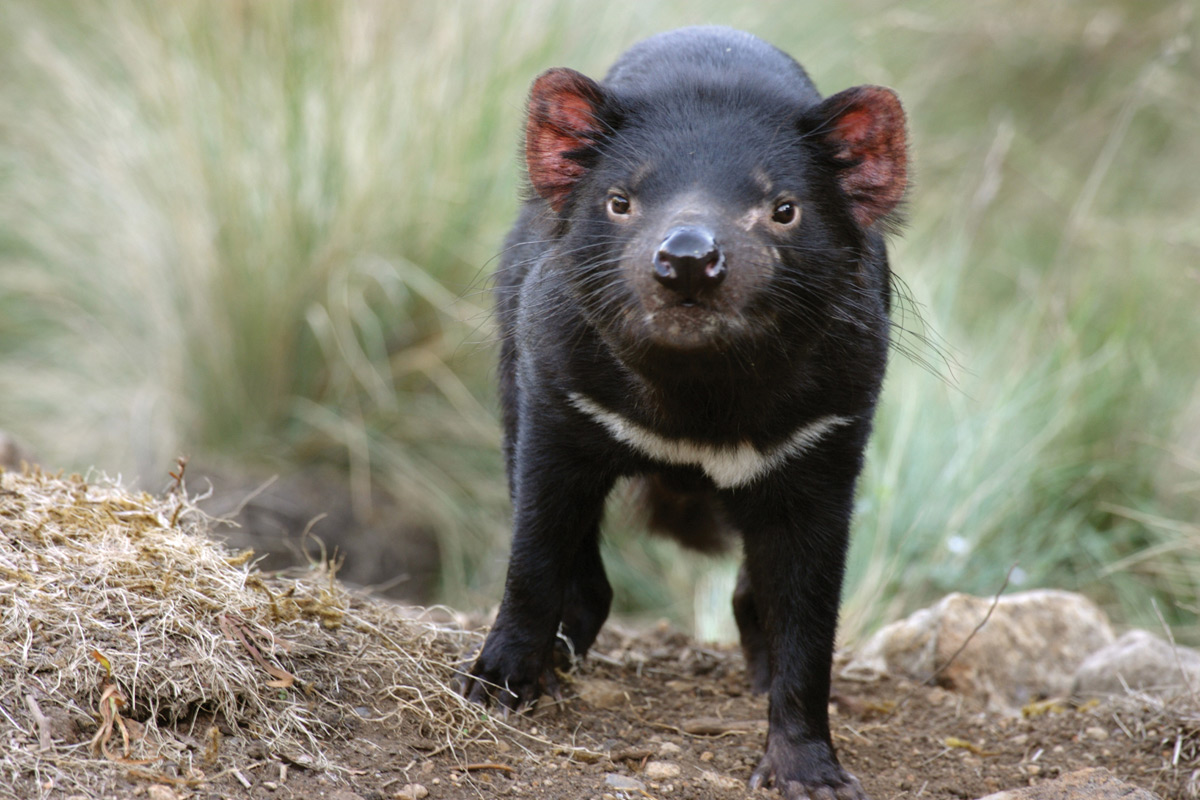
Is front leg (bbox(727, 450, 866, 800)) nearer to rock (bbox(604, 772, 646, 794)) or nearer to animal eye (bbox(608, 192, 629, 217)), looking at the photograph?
rock (bbox(604, 772, 646, 794))

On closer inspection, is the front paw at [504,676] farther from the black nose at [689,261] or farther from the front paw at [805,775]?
the black nose at [689,261]

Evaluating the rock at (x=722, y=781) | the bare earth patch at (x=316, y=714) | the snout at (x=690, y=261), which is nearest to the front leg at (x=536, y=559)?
the bare earth patch at (x=316, y=714)

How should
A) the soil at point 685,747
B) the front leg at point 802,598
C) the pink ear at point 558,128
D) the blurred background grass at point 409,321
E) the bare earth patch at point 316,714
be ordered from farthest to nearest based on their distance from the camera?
1. the blurred background grass at point 409,321
2. the front leg at point 802,598
3. the pink ear at point 558,128
4. the soil at point 685,747
5. the bare earth patch at point 316,714

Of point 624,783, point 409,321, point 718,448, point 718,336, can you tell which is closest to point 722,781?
point 624,783

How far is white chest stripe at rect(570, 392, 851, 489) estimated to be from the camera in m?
2.70

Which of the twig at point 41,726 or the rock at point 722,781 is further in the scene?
the rock at point 722,781

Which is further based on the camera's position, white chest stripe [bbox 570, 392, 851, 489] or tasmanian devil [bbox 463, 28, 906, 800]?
white chest stripe [bbox 570, 392, 851, 489]

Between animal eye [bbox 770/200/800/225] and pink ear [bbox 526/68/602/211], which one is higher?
pink ear [bbox 526/68/602/211]

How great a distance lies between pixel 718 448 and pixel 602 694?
0.79 metres

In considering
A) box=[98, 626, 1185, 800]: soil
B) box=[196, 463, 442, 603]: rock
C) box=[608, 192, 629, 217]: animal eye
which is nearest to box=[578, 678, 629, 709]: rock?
box=[98, 626, 1185, 800]: soil

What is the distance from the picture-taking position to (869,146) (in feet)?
8.54

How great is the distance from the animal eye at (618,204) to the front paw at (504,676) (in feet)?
3.55

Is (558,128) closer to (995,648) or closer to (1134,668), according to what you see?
(995,648)

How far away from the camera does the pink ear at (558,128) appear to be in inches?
103
